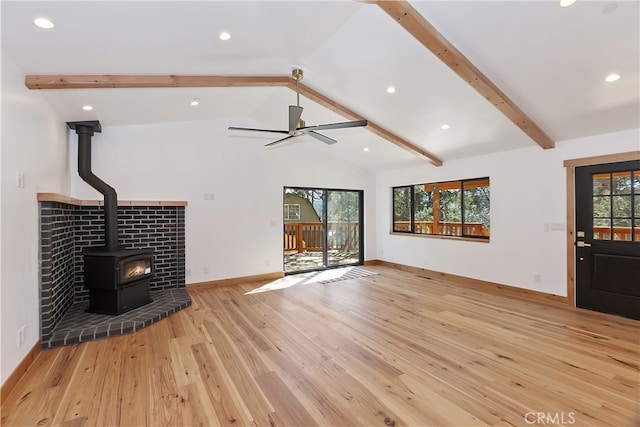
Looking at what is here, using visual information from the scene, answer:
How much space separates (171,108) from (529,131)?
196 inches

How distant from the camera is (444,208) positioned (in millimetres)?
6258

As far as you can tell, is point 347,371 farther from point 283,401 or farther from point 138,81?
point 138,81

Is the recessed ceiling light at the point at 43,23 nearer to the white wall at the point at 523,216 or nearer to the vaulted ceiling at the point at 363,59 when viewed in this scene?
the vaulted ceiling at the point at 363,59

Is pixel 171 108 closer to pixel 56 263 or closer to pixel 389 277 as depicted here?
pixel 56 263

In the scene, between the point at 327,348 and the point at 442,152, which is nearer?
the point at 327,348

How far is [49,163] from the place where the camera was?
323 centimetres

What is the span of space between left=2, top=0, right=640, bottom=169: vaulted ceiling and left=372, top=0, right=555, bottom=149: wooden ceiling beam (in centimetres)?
1

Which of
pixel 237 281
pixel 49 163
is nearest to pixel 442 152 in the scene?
pixel 237 281

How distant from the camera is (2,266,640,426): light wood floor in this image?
6.53 feet

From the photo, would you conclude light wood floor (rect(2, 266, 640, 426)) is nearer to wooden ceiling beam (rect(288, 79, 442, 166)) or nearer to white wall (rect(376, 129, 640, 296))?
white wall (rect(376, 129, 640, 296))

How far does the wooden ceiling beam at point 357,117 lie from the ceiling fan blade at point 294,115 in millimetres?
605

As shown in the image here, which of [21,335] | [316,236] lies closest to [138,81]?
[21,335]

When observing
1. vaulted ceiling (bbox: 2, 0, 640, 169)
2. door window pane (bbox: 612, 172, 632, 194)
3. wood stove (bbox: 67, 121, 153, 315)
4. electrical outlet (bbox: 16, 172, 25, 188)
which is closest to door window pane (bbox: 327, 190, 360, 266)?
vaulted ceiling (bbox: 2, 0, 640, 169)

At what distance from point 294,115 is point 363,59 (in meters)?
0.97
